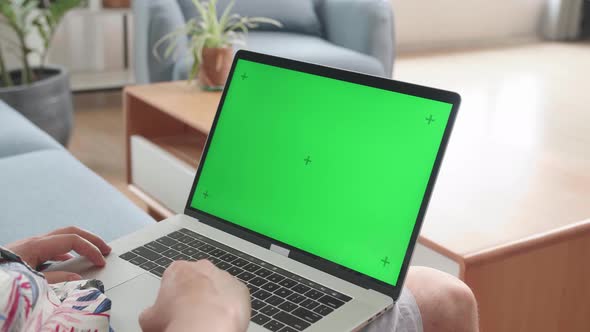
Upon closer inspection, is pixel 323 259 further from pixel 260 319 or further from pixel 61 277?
pixel 61 277

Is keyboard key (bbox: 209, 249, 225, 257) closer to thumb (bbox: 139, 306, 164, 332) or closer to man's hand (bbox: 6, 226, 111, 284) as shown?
man's hand (bbox: 6, 226, 111, 284)

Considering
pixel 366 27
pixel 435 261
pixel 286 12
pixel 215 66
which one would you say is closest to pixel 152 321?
pixel 435 261

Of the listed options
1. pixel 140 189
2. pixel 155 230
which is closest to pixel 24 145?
pixel 140 189

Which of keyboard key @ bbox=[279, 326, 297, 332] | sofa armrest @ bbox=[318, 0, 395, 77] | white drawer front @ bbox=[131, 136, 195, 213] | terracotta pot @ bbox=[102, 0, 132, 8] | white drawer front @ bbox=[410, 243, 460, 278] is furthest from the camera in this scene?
terracotta pot @ bbox=[102, 0, 132, 8]

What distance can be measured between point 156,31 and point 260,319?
214 cm

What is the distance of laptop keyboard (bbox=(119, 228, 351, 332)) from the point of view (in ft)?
2.41

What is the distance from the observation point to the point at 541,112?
2.76m

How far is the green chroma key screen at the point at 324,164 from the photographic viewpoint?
0.79 metres

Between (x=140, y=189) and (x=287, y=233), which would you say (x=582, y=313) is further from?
(x=140, y=189)

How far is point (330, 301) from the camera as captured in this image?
0.76 meters

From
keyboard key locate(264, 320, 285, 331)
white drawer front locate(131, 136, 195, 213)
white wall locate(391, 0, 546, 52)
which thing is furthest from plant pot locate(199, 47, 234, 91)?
white wall locate(391, 0, 546, 52)

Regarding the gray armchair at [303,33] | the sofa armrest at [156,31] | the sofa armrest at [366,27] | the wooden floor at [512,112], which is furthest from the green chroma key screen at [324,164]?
the sofa armrest at [366,27]

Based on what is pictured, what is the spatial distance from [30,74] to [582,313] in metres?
2.08

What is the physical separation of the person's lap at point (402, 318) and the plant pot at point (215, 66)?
139 centimetres
